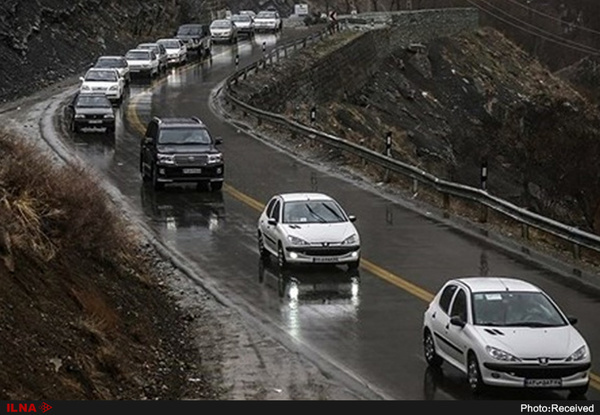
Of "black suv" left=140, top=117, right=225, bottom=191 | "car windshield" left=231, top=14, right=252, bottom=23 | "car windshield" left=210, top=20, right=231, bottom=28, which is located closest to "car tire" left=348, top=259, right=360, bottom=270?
"black suv" left=140, top=117, right=225, bottom=191

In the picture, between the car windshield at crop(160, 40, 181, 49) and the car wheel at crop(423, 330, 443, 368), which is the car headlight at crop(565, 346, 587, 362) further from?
the car windshield at crop(160, 40, 181, 49)

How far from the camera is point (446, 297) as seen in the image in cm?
1697

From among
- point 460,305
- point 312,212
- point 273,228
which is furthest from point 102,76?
point 460,305

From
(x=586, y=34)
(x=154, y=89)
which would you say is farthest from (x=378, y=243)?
(x=586, y=34)

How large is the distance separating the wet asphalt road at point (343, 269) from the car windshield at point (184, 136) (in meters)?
1.40

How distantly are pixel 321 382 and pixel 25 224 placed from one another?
5127 millimetres

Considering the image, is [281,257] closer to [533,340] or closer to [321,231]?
[321,231]

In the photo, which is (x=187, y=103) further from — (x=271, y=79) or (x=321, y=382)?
Result: (x=321, y=382)

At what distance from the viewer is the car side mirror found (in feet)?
52.0

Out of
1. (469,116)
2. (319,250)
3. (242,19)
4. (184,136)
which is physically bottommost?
(469,116)

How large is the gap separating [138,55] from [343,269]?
45811 millimetres

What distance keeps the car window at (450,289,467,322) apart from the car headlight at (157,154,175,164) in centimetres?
1795

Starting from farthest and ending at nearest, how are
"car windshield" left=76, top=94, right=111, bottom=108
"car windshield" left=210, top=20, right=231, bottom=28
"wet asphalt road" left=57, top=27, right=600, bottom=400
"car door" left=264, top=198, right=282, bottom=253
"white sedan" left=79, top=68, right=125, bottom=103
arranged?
1. "car windshield" left=210, top=20, right=231, bottom=28
2. "white sedan" left=79, top=68, right=125, bottom=103
3. "car windshield" left=76, top=94, right=111, bottom=108
4. "car door" left=264, top=198, right=282, bottom=253
5. "wet asphalt road" left=57, top=27, right=600, bottom=400

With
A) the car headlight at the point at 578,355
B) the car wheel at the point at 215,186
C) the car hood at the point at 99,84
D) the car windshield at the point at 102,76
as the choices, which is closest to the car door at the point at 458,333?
the car headlight at the point at 578,355
